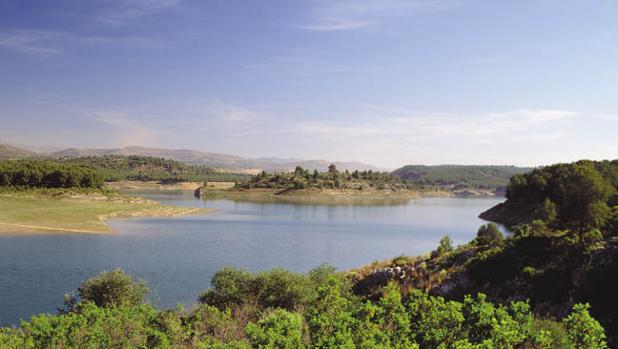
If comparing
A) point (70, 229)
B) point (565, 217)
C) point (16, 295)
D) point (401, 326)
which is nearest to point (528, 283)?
point (565, 217)

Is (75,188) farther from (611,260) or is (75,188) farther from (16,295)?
(611,260)

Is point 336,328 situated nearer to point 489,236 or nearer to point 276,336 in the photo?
point 276,336

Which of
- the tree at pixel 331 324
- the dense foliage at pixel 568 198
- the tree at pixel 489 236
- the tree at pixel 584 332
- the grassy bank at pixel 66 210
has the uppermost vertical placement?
the dense foliage at pixel 568 198

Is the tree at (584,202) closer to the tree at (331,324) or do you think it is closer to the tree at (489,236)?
the tree at (489,236)

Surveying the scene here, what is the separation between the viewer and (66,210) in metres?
93.4

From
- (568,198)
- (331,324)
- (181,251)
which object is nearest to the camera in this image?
(331,324)

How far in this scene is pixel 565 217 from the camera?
4550cm

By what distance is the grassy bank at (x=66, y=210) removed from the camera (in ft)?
258

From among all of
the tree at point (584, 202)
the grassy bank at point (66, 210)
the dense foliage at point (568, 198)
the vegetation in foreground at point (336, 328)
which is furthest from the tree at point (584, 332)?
the grassy bank at point (66, 210)

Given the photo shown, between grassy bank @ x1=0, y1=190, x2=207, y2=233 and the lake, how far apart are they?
210 inches

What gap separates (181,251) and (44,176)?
7606 centimetres

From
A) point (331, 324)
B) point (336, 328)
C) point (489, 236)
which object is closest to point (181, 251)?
point (489, 236)

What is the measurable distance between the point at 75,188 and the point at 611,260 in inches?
4522

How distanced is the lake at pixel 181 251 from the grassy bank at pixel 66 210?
534 centimetres
